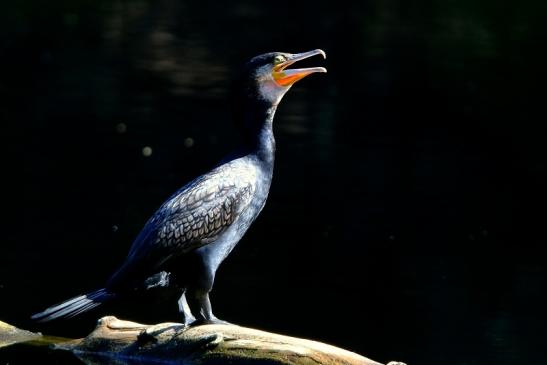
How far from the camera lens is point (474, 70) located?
60.4 feet

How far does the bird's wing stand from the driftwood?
336mm

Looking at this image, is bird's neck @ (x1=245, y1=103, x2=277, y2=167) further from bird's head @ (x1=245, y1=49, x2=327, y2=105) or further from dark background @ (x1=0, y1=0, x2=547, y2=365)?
dark background @ (x1=0, y1=0, x2=547, y2=365)

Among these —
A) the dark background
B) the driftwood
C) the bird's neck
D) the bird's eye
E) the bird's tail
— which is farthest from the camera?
the dark background

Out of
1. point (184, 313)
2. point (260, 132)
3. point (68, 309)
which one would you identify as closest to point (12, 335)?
point (68, 309)

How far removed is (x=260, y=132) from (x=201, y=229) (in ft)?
2.20

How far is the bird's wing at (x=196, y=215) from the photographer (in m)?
6.17

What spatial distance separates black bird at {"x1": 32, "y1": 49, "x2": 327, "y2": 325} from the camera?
6172 millimetres

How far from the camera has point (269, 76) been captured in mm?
6684

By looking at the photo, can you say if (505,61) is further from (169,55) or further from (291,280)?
(291,280)

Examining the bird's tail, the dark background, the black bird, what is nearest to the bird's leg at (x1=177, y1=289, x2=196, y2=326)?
the black bird

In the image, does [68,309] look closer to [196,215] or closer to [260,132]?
[196,215]

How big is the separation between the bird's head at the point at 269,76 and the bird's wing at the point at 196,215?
0.41m

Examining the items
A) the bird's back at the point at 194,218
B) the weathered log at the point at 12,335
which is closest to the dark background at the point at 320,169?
the weathered log at the point at 12,335

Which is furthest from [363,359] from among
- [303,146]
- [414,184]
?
[303,146]
